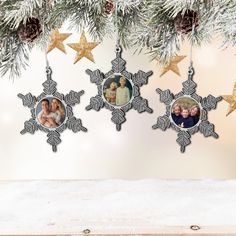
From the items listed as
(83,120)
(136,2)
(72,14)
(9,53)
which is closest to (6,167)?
(83,120)

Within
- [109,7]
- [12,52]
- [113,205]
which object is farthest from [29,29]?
[113,205]

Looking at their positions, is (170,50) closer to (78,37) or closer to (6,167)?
(78,37)

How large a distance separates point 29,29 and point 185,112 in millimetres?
487

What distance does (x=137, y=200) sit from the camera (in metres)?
1.06

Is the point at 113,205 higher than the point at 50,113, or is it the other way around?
the point at 50,113

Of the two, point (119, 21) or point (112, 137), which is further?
point (112, 137)

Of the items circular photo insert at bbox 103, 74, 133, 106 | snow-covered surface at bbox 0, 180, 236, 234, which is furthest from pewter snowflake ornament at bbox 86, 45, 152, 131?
snow-covered surface at bbox 0, 180, 236, 234

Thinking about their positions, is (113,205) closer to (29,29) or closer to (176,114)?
(176,114)

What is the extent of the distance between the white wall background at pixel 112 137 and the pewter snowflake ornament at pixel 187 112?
0.05ft

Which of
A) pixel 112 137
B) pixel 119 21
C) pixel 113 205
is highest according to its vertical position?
pixel 119 21

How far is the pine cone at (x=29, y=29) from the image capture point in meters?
1.02

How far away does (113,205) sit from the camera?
1.04m

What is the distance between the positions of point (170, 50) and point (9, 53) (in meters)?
0.39

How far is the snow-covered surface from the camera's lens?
3.13ft
